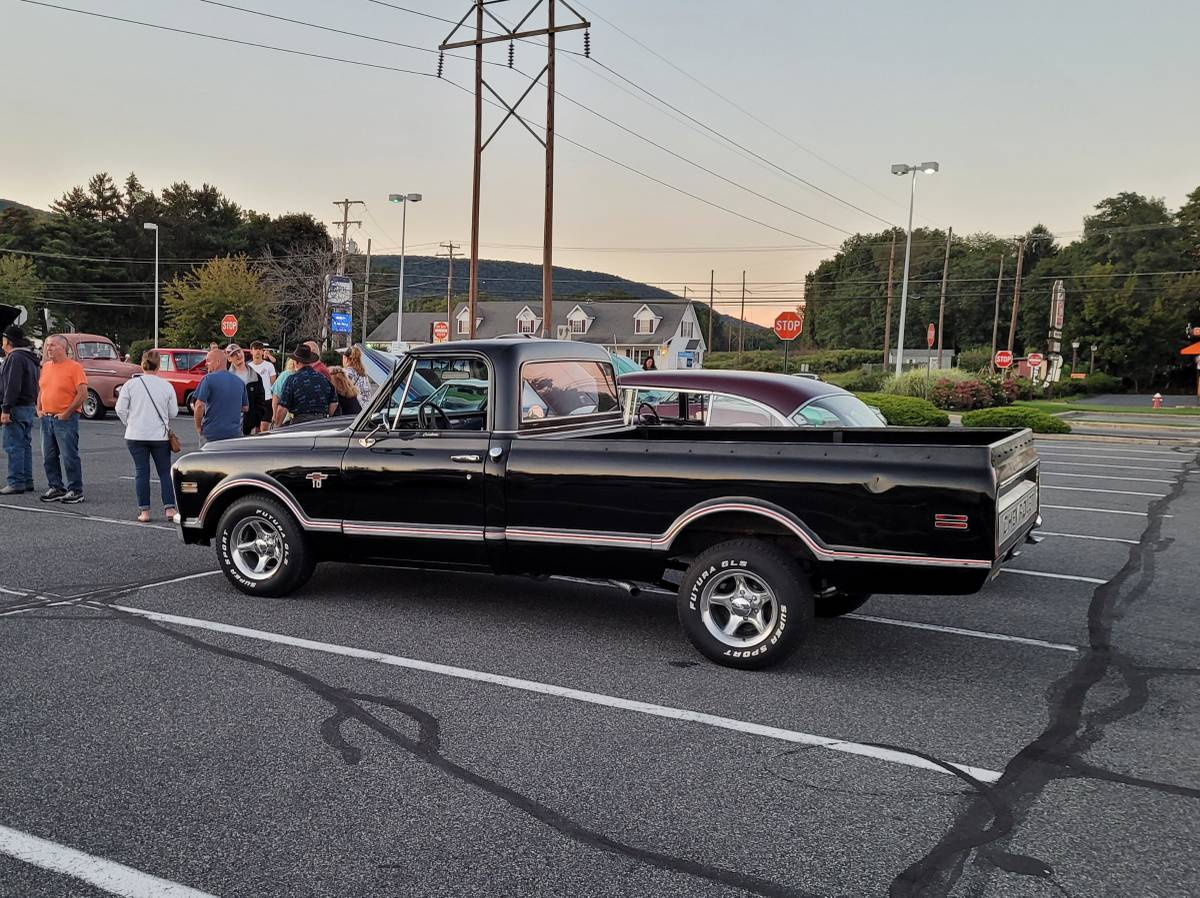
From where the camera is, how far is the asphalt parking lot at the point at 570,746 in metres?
3.13

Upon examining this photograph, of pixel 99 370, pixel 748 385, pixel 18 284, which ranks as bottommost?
pixel 99 370

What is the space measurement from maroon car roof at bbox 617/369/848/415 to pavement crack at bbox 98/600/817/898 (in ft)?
16.4

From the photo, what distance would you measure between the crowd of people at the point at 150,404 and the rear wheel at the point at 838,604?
5043 mm

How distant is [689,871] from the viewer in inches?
122

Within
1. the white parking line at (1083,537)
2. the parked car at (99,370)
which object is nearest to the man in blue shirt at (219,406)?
the white parking line at (1083,537)

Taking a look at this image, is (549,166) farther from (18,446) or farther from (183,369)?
(18,446)

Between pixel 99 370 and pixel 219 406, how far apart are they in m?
16.2

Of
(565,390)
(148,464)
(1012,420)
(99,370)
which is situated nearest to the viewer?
(565,390)

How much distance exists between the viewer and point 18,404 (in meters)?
11.2

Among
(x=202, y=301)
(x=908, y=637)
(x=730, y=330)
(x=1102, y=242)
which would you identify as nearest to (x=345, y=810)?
(x=908, y=637)

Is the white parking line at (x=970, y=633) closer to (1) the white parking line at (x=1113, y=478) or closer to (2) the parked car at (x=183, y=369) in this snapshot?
(1) the white parking line at (x=1113, y=478)

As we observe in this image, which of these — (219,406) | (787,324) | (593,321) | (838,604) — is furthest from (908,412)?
(593,321)

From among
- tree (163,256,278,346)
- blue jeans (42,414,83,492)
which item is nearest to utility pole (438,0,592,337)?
Result: blue jeans (42,414,83,492)

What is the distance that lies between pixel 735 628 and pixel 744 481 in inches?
33.9
